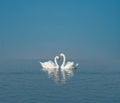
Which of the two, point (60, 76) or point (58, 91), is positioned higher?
point (60, 76)

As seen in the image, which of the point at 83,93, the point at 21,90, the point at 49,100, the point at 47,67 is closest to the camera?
the point at 49,100

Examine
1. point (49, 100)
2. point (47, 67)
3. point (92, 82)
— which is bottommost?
point (49, 100)

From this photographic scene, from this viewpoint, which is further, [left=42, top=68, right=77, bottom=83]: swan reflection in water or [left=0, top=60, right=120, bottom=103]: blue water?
[left=42, top=68, right=77, bottom=83]: swan reflection in water

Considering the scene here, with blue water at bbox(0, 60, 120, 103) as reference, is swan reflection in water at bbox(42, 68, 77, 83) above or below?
above

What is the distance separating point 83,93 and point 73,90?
215cm

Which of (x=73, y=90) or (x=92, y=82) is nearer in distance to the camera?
(x=73, y=90)

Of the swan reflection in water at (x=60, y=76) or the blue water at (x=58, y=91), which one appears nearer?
the blue water at (x=58, y=91)

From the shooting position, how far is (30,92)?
3428 centimetres

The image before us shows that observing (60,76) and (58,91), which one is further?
(60,76)

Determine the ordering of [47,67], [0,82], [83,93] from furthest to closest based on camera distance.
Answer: [47,67]
[0,82]
[83,93]

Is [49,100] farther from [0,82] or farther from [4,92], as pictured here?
[0,82]

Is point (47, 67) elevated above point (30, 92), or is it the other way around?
point (47, 67)

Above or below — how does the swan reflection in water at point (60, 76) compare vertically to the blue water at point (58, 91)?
above

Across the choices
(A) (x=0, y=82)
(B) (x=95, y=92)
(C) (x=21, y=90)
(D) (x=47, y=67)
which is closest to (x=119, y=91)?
(B) (x=95, y=92)
